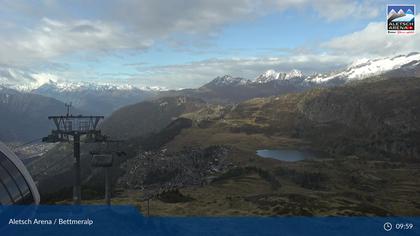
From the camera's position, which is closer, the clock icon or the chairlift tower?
the chairlift tower

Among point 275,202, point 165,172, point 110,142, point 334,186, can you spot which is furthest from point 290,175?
point 110,142

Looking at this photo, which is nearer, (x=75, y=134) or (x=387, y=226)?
(x=75, y=134)

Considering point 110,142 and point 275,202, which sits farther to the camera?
point 275,202

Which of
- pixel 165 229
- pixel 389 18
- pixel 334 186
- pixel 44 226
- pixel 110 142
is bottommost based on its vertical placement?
pixel 334 186

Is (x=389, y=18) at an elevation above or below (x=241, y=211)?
above

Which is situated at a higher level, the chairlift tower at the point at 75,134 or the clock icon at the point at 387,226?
the chairlift tower at the point at 75,134

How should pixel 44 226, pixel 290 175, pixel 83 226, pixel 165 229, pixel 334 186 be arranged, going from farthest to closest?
pixel 290 175, pixel 334 186, pixel 165 229, pixel 83 226, pixel 44 226

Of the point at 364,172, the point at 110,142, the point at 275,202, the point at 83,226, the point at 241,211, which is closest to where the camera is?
the point at 83,226

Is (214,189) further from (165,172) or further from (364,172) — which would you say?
(364,172)

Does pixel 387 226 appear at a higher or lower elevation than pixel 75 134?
lower

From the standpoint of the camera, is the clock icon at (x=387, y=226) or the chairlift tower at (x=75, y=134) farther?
the clock icon at (x=387, y=226)

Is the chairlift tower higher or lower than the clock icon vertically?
higher
